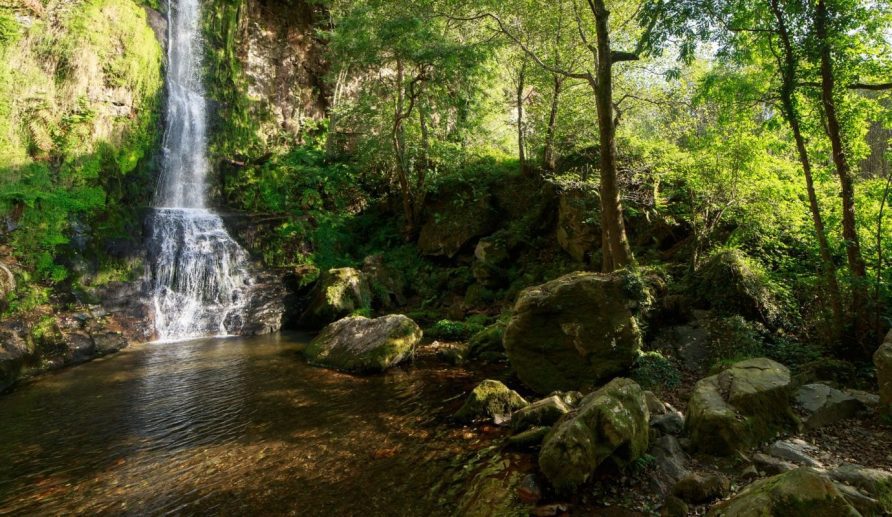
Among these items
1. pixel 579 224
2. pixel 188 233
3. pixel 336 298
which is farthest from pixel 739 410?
pixel 188 233

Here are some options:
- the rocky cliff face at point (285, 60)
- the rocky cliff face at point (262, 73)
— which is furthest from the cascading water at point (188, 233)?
the rocky cliff face at point (285, 60)

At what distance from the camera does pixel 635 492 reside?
179 inches

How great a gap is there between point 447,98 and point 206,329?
40.6ft

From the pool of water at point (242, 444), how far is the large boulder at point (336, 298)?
17.1 feet

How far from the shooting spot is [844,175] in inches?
286

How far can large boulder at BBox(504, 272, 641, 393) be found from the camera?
7742mm

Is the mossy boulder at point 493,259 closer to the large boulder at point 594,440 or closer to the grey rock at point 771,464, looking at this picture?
A: the large boulder at point 594,440

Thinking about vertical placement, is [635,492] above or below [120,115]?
below

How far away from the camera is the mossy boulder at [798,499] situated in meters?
3.00

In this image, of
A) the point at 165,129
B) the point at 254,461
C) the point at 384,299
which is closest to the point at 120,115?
the point at 165,129

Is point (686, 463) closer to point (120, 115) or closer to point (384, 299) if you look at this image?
point (384, 299)

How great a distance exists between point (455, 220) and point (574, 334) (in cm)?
1049

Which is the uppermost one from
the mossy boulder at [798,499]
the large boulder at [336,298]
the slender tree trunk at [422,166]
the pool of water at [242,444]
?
the slender tree trunk at [422,166]

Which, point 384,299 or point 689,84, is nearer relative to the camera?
point 689,84
